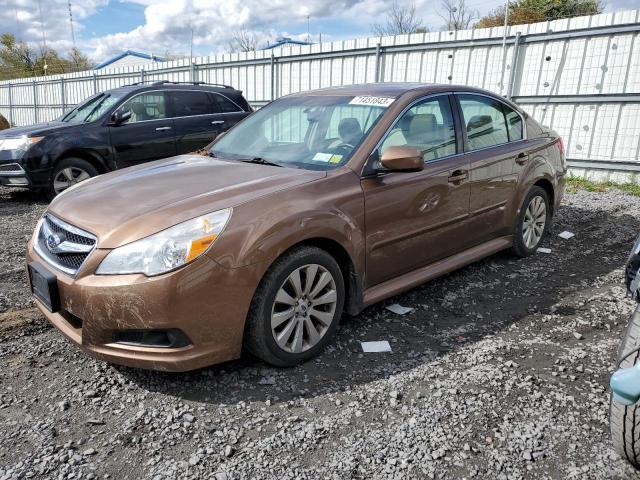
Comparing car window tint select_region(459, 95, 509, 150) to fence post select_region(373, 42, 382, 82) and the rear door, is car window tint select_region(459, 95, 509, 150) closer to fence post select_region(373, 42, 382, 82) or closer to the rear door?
the rear door

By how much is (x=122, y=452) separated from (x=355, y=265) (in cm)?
167

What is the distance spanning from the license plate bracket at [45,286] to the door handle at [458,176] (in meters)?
2.76

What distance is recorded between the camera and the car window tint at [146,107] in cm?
801

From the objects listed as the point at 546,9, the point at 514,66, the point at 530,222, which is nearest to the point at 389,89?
the point at 530,222

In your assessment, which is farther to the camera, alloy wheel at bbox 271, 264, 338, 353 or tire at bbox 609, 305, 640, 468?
alloy wheel at bbox 271, 264, 338, 353

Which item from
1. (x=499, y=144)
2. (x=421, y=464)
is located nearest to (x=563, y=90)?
(x=499, y=144)

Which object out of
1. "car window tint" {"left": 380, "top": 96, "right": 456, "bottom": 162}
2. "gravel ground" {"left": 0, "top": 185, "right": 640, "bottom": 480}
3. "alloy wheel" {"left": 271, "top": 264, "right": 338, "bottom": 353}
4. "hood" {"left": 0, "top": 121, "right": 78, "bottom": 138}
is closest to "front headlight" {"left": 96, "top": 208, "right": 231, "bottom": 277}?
"alloy wheel" {"left": 271, "top": 264, "right": 338, "bottom": 353}

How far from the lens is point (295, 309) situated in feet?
9.71

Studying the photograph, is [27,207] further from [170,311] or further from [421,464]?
[421,464]

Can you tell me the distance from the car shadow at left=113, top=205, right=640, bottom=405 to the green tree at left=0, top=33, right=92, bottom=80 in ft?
181

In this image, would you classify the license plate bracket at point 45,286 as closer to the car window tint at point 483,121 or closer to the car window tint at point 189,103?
the car window tint at point 483,121

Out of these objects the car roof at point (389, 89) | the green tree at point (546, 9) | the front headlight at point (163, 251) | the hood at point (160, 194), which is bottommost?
the front headlight at point (163, 251)

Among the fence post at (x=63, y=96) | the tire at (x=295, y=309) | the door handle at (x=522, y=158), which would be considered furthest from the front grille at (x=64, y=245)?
the fence post at (x=63, y=96)

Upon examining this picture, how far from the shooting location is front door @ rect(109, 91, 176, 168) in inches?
307
